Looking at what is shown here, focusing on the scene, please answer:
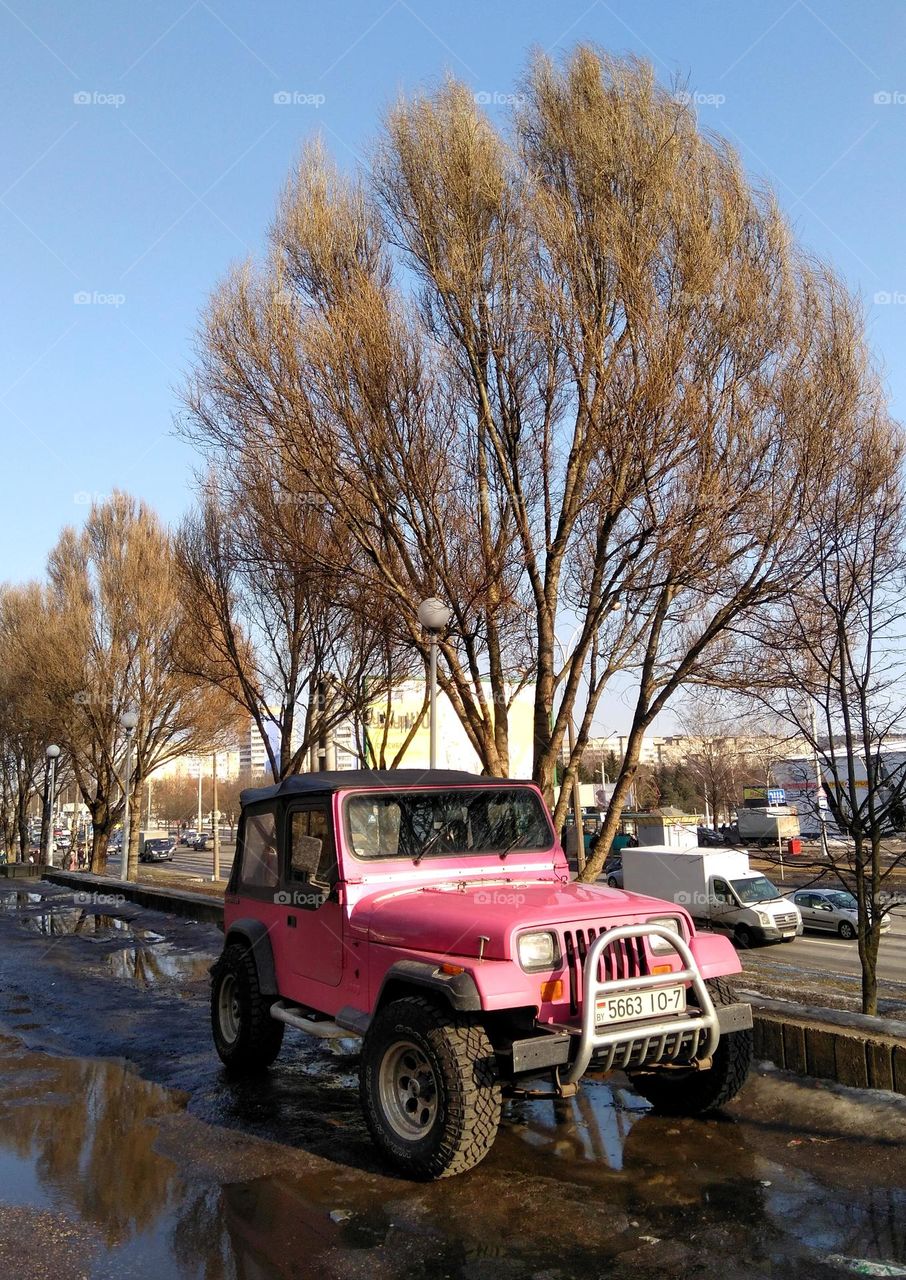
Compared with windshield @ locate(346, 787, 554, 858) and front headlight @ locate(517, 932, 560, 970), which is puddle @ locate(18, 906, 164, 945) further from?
front headlight @ locate(517, 932, 560, 970)

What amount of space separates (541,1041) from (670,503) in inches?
246

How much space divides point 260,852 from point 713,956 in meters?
3.36

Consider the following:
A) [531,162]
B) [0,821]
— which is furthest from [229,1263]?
[0,821]

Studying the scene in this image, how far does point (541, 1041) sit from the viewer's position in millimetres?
4457

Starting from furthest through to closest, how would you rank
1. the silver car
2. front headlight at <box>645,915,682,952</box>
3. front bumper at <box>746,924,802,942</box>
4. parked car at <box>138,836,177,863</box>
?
parked car at <box>138,836,177,863</box>
the silver car
front bumper at <box>746,924,802,942</box>
front headlight at <box>645,915,682,952</box>

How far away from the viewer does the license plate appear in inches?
180

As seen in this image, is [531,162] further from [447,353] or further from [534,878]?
[534,878]

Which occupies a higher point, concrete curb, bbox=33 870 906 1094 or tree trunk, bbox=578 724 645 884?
tree trunk, bbox=578 724 645 884

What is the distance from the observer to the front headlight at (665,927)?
4957mm

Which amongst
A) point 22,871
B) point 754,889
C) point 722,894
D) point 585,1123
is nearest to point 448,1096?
point 585,1123

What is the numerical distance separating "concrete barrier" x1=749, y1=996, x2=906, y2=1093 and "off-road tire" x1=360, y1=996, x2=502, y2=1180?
2423 mm

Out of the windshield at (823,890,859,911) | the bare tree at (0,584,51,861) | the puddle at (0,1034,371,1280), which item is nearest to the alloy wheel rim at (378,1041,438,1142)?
the puddle at (0,1034,371,1280)

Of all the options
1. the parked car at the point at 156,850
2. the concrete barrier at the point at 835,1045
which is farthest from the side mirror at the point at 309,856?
the parked car at the point at 156,850

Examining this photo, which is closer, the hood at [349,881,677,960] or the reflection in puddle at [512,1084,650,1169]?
the hood at [349,881,677,960]
